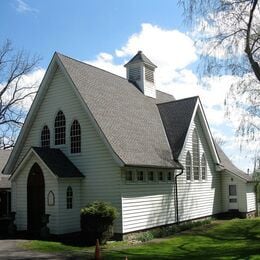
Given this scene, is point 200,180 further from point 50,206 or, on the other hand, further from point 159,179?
point 50,206

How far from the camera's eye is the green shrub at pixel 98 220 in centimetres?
1920

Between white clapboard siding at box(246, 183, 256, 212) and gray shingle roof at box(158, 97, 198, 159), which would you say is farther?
white clapboard siding at box(246, 183, 256, 212)

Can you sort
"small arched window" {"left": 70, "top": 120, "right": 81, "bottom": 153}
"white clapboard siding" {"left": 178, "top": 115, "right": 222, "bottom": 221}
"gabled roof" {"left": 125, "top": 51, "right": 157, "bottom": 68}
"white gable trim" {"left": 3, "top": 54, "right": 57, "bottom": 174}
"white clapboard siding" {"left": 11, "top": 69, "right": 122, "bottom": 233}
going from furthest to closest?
1. "gabled roof" {"left": 125, "top": 51, "right": 157, "bottom": 68}
2. "white clapboard siding" {"left": 178, "top": 115, "right": 222, "bottom": 221}
3. "white gable trim" {"left": 3, "top": 54, "right": 57, "bottom": 174}
4. "small arched window" {"left": 70, "top": 120, "right": 81, "bottom": 153}
5. "white clapboard siding" {"left": 11, "top": 69, "right": 122, "bottom": 233}

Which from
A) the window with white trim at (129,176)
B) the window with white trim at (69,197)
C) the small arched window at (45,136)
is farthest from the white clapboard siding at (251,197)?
the small arched window at (45,136)

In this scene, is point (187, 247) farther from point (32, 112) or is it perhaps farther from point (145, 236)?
point (32, 112)

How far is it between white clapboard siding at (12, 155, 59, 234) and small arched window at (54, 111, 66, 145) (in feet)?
7.64

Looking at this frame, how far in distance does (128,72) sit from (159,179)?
421 inches

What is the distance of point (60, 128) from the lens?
79.5 ft

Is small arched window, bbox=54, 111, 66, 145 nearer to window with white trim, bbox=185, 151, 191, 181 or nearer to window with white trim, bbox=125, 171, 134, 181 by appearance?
window with white trim, bbox=125, 171, 134, 181

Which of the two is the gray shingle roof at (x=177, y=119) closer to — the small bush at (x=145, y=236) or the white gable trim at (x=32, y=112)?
the small bush at (x=145, y=236)

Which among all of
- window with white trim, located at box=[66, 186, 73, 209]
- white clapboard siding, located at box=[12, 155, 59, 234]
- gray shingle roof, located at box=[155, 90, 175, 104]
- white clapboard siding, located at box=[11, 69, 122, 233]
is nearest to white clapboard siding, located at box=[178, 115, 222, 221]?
gray shingle roof, located at box=[155, 90, 175, 104]

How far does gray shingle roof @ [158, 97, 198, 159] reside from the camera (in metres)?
27.1

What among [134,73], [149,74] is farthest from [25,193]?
[149,74]

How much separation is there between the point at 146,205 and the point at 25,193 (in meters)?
6.23
